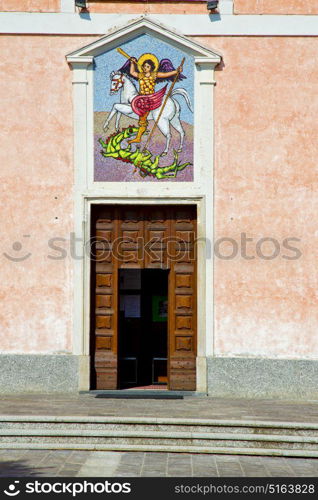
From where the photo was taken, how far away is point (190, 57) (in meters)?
14.5

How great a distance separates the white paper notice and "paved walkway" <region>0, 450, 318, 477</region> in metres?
4.22

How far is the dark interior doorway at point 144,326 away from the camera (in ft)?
49.7

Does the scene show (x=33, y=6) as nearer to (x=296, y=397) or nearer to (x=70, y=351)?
(x=70, y=351)

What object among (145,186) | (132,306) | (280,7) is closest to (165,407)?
(132,306)

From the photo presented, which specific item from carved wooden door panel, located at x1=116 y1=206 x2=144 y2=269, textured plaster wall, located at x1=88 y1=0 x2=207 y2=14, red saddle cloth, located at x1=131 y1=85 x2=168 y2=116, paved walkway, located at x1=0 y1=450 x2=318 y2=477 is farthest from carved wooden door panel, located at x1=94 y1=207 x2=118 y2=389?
paved walkway, located at x1=0 y1=450 x2=318 y2=477

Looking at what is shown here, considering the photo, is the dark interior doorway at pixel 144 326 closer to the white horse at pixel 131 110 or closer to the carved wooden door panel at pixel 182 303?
the carved wooden door panel at pixel 182 303

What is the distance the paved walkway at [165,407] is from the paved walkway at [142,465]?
1.13 m

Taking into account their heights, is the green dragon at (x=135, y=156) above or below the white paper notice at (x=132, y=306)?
above

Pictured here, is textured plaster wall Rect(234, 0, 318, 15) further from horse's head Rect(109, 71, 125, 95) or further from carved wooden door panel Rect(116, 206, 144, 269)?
carved wooden door panel Rect(116, 206, 144, 269)

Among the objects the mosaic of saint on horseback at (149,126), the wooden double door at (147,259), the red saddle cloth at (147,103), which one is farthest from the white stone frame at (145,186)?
the red saddle cloth at (147,103)

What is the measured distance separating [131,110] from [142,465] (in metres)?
6.37

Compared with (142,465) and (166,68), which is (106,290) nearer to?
(166,68)
